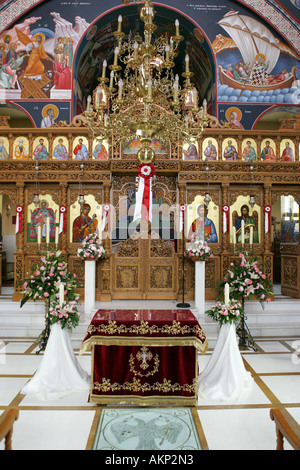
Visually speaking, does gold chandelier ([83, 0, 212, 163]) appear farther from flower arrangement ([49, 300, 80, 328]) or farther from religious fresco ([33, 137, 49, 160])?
religious fresco ([33, 137, 49, 160])

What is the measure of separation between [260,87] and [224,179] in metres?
3.87

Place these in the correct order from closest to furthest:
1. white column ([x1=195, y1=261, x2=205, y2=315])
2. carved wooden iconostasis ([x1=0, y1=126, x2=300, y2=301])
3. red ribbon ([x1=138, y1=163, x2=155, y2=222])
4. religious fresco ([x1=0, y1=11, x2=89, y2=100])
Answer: red ribbon ([x1=138, y1=163, x2=155, y2=222]) < white column ([x1=195, y1=261, x2=205, y2=315]) < carved wooden iconostasis ([x1=0, y1=126, x2=300, y2=301]) < religious fresco ([x1=0, y1=11, x2=89, y2=100])

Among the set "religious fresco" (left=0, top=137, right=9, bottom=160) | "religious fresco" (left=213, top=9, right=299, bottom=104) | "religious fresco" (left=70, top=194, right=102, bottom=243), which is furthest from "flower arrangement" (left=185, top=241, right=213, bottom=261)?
"religious fresco" (left=213, top=9, right=299, bottom=104)


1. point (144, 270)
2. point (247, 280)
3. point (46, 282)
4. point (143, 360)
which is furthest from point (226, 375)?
point (144, 270)

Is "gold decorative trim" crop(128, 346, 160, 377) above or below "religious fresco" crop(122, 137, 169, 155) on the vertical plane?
below

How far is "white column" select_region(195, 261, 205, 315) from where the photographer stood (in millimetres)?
7711

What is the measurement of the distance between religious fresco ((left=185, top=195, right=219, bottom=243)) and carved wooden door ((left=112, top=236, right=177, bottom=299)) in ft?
2.50

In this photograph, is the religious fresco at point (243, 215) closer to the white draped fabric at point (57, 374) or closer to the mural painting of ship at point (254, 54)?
the mural painting of ship at point (254, 54)

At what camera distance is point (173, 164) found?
8.48 m

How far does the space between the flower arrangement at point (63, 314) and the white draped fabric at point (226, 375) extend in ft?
6.16

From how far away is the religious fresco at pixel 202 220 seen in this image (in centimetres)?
873

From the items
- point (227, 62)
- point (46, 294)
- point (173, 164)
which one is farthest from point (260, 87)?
point (46, 294)

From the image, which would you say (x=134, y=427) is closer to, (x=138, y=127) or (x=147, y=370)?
(x=147, y=370)

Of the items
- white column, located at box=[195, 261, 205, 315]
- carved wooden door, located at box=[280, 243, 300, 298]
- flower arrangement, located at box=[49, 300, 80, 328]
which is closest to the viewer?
flower arrangement, located at box=[49, 300, 80, 328]
